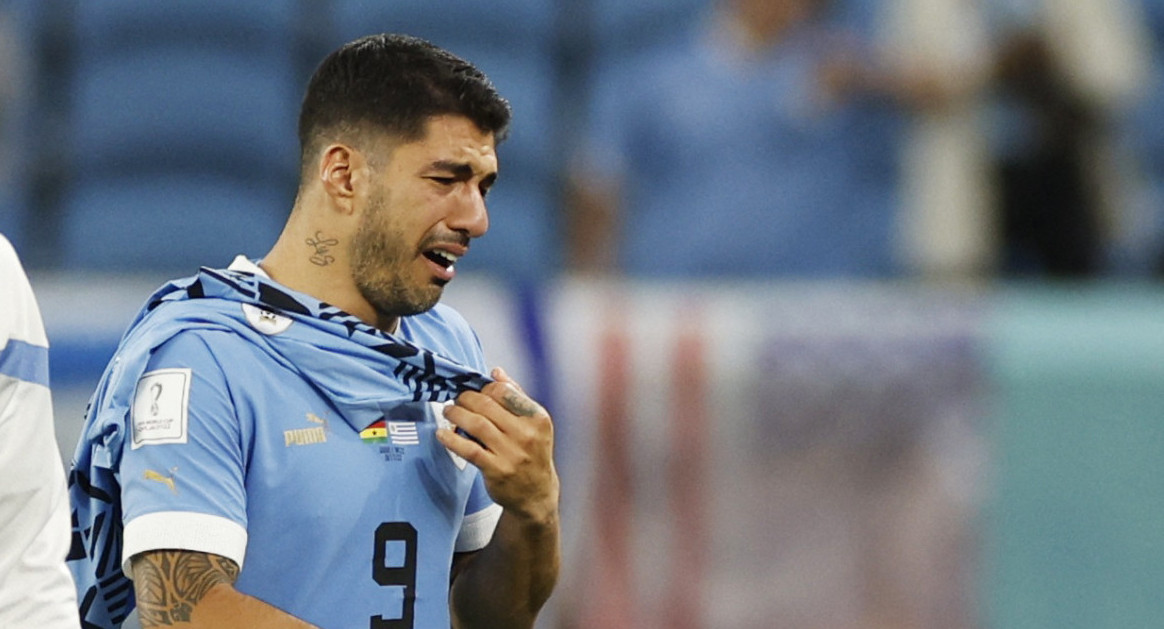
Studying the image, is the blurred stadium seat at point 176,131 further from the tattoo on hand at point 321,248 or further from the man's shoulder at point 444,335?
the tattoo on hand at point 321,248

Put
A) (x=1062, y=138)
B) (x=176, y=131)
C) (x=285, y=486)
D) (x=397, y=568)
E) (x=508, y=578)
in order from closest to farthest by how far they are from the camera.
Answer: (x=285, y=486), (x=397, y=568), (x=508, y=578), (x=1062, y=138), (x=176, y=131)

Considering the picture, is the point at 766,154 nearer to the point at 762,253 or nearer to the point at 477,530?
the point at 762,253

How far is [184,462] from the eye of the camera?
8.32ft

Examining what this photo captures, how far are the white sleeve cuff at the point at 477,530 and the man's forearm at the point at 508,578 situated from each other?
0.02 meters

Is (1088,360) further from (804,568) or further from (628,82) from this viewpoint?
(628,82)

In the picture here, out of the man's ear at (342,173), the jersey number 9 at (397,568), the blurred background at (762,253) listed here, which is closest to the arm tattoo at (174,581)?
the jersey number 9 at (397,568)

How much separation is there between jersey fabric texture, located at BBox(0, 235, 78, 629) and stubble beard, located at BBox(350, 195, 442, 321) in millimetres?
497

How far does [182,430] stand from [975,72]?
4.17 metres

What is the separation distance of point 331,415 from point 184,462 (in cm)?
25

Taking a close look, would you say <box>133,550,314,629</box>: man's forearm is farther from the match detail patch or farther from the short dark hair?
the short dark hair

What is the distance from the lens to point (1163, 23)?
6.81 metres

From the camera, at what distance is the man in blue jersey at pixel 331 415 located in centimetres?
254

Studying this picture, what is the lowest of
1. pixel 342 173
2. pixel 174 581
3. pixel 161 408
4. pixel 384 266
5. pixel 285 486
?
pixel 174 581

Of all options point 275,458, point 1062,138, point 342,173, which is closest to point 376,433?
point 275,458
